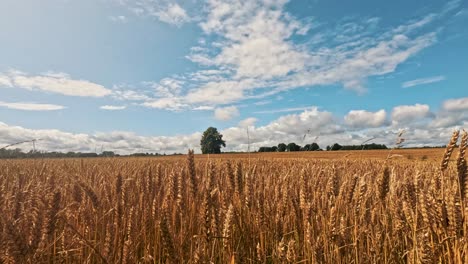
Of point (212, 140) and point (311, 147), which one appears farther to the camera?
point (212, 140)

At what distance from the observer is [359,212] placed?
3.12 meters

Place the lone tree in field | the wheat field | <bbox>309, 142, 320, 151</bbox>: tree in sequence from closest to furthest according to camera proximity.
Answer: the wheat field, <bbox>309, 142, 320, 151</bbox>: tree, the lone tree in field

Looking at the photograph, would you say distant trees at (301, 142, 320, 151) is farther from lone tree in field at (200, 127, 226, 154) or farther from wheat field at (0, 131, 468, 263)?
lone tree in field at (200, 127, 226, 154)

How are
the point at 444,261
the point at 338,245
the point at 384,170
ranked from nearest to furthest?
Result: the point at 444,261
the point at 338,245
the point at 384,170

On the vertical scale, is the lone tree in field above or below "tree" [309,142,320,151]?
above

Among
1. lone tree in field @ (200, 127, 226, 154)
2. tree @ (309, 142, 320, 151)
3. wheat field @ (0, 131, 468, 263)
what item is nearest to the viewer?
wheat field @ (0, 131, 468, 263)

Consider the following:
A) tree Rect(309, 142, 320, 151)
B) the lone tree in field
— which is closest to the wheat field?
tree Rect(309, 142, 320, 151)

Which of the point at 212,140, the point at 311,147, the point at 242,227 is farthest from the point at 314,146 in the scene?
the point at 212,140

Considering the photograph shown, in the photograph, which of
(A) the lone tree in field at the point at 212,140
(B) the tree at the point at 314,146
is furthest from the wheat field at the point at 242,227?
(A) the lone tree in field at the point at 212,140

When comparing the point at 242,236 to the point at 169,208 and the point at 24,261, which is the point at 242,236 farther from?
the point at 24,261

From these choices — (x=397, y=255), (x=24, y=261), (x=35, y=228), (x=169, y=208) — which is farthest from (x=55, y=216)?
(x=397, y=255)

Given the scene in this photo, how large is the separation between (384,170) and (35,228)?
3.00 metres

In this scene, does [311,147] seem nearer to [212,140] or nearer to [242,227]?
[242,227]

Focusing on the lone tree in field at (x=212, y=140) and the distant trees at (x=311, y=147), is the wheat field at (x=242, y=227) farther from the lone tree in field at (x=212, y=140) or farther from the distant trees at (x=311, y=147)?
the lone tree in field at (x=212, y=140)
